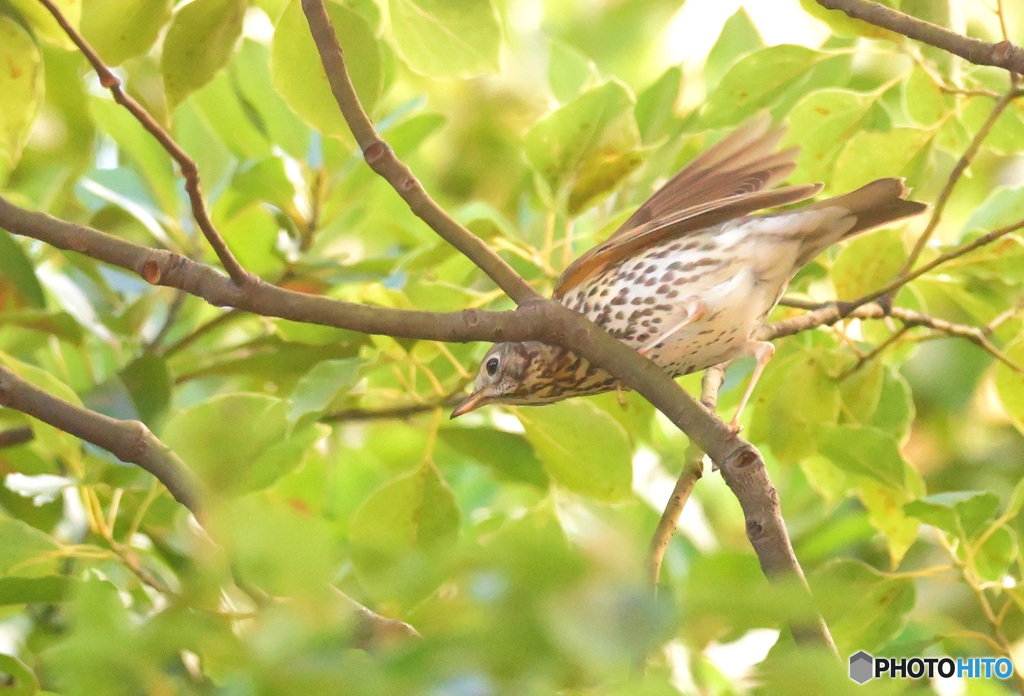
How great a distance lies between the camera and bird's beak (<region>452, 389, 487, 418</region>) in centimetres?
180

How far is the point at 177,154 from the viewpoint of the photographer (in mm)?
1204

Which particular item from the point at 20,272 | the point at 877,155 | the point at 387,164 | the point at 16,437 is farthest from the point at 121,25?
the point at 877,155

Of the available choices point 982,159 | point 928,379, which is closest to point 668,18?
point 982,159

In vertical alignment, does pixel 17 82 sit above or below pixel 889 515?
above

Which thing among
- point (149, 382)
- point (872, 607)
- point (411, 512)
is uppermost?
point (149, 382)

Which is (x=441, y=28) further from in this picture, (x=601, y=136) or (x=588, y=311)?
(x=588, y=311)

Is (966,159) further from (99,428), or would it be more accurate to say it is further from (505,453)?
(99,428)

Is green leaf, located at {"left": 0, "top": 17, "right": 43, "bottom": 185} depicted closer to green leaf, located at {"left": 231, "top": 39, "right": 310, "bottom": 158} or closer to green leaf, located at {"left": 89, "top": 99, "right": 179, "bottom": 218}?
green leaf, located at {"left": 89, "top": 99, "right": 179, "bottom": 218}

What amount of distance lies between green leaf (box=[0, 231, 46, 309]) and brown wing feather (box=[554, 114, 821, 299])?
83cm

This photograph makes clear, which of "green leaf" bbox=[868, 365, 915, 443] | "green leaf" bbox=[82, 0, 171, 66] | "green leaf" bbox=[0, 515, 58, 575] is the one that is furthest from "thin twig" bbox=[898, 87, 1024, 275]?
"green leaf" bbox=[0, 515, 58, 575]

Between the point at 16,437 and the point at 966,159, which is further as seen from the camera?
the point at 16,437

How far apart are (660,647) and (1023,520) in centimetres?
122

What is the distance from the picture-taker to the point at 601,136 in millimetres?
1718

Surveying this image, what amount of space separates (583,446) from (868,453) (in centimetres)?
42
